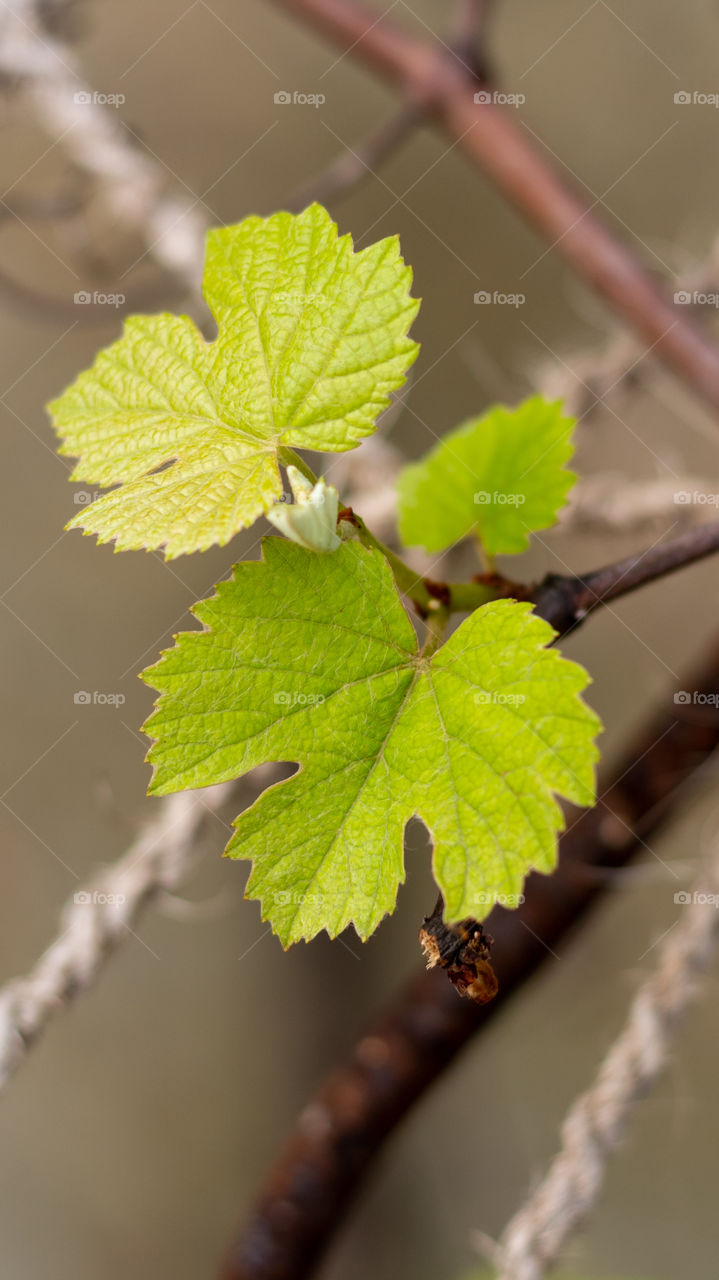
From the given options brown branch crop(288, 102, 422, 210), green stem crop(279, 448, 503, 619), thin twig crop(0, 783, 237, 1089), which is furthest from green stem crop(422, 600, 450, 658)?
brown branch crop(288, 102, 422, 210)

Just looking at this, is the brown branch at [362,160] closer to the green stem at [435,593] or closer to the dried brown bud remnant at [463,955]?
the green stem at [435,593]

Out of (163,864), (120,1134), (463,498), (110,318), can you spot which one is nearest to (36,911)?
(120,1134)

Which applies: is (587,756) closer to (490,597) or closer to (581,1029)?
(490,597)

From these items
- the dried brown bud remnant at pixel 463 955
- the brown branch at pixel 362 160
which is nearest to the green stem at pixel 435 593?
the dried brown bud remnant at pixel 463 955

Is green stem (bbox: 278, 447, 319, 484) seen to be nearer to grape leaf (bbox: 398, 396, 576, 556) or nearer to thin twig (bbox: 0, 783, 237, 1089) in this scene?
grape leaf (bbox: 398, 396, 576, 556)

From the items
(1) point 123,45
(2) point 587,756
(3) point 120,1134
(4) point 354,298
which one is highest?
(1) point 123,45
